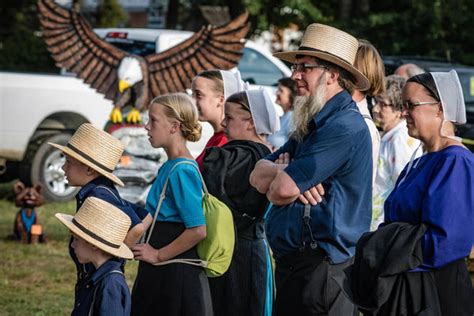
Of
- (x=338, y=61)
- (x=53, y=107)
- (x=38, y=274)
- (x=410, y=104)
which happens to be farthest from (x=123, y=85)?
(x=410, y=104)

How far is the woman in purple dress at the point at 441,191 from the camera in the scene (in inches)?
158

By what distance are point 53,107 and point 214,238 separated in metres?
8.39

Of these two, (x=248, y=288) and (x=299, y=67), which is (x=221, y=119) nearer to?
(x=248, y=288)

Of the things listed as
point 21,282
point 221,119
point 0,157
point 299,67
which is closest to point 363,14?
point 0,157

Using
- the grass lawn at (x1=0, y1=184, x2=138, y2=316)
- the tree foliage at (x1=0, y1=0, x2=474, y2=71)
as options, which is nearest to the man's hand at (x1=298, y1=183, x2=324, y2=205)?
the grass lawn at (x1=0, y1=184, x2=138, y2=316)

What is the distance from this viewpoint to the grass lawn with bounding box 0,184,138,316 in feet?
25.9

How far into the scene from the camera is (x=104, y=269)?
4.34m

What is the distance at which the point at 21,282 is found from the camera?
880 centimetres

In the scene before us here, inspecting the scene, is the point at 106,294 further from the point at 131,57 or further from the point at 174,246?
the point at 131,57

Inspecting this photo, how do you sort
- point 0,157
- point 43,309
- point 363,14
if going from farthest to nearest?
point 363,14 < point 0,157 < point 43,309

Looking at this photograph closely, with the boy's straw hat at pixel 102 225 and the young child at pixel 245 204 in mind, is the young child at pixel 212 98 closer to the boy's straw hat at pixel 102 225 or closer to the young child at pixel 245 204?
the young child at pixel 245 204

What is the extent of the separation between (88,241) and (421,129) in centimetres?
150

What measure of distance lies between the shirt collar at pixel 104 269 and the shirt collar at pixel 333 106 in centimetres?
107

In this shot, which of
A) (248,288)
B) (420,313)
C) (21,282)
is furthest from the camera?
(21,282)
